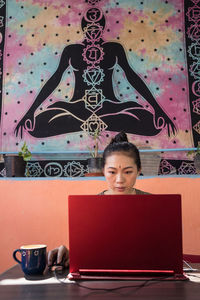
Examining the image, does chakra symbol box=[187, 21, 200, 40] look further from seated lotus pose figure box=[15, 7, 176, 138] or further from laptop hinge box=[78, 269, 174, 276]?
laptop hinge box=[78, 269, 174, 276]

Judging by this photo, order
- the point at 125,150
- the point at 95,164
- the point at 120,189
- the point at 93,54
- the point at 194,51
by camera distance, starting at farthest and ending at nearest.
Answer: the point at 93,54
the point at 194,51
the point at 95,164
the point at 125,150
the point at 120,189

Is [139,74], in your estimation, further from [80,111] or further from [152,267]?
[152,267]

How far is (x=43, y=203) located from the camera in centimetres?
249

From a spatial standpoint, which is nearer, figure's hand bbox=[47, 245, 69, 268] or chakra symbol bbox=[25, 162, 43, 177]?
figure's hand bbox=[47, 245, 69, 268]

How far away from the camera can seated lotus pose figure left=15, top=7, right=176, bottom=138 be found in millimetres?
2930

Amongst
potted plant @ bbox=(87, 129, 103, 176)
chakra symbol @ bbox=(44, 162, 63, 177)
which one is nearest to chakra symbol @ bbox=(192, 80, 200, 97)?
potted plant @ bbox=(87, 129, 103, 176)

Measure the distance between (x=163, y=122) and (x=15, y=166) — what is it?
1353mm

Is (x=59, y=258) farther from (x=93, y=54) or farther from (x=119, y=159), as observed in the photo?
(x=93, y=54)

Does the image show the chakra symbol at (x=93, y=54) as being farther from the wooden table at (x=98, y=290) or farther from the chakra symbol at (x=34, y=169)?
the wooden table at (x=98, y=290)

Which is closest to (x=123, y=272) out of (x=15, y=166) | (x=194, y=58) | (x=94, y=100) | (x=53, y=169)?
(x=15, y=166)

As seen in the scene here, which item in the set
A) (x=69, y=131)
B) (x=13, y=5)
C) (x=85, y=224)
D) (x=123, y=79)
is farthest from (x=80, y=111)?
(x=85, y=224)

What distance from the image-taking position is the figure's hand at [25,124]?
300 cm

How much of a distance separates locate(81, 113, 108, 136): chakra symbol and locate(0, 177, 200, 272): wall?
1.99 ft

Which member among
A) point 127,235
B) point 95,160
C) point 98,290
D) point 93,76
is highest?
point 93,76
